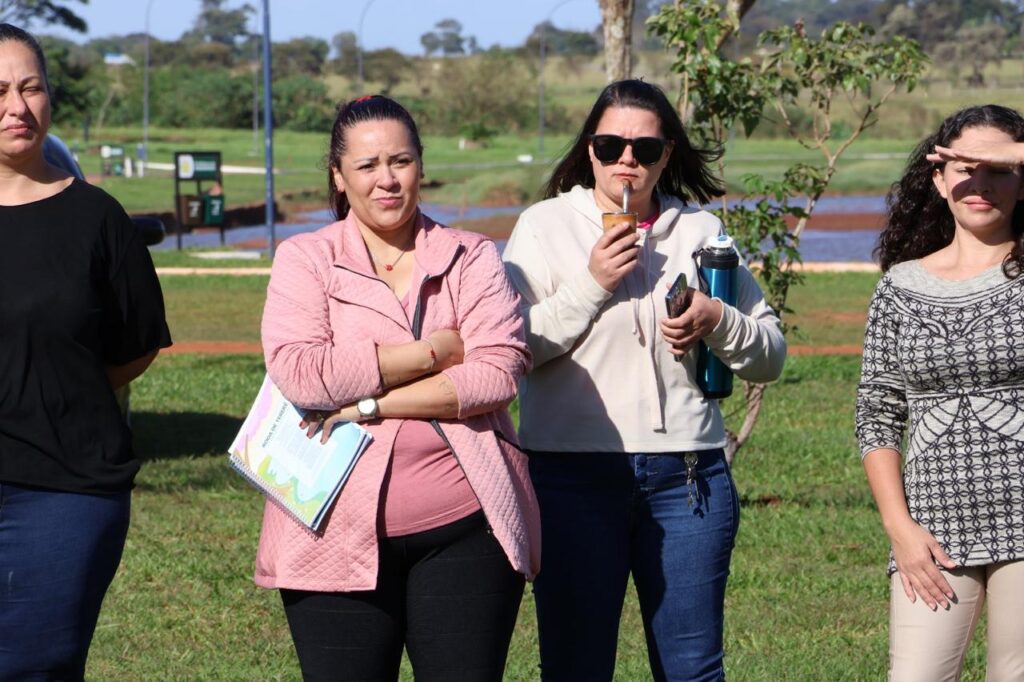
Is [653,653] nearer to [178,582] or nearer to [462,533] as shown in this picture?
[462,533]

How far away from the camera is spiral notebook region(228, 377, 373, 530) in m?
3.34

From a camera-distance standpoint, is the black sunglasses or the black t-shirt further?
the black sunglasses

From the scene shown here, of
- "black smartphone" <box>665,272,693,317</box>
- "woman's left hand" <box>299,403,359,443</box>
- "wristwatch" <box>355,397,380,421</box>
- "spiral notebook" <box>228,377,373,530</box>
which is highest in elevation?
"black smartphone" <box>665,272,693,317</box>

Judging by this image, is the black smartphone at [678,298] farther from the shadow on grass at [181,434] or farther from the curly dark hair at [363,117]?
the shadow on grass at [181,434]

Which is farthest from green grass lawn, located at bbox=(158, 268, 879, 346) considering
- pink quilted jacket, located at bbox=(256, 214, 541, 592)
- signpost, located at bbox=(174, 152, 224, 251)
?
pink quilted jacket, located at bbox=(256, 214, 541, 592)

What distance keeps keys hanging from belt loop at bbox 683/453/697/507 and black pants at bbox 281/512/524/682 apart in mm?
584

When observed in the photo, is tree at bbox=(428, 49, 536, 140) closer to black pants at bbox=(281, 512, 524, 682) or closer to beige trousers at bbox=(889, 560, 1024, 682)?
beige trousers at bbox=(889, 560, 1024, 682)

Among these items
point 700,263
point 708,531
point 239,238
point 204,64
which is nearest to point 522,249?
point 700,263

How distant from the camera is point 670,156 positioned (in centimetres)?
395

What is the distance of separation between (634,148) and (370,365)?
889mm

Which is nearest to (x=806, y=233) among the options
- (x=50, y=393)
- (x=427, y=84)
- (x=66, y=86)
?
(x=50, y=393)

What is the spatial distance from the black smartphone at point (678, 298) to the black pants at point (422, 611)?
66 centimetres

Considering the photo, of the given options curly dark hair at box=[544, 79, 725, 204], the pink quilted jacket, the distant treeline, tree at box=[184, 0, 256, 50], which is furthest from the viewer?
tree at box=[184, 0, 256, 50]

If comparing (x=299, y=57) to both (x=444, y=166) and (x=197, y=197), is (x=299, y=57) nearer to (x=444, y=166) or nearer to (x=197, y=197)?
(x=444, y=166)
